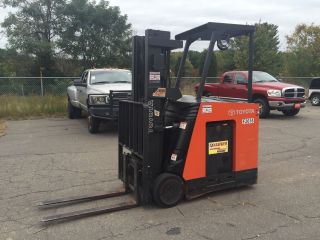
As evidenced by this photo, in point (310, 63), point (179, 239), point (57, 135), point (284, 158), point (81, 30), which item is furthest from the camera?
point (310, 63)

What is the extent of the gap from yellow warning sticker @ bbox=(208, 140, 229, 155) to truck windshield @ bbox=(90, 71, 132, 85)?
7325mm

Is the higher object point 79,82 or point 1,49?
point 1,49

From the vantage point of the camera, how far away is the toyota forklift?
4.93 m

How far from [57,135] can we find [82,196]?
5.96 meters

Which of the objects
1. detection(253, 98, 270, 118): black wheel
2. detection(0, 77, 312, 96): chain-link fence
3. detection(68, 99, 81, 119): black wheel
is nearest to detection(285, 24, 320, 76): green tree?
detection(0, 77, 312, 96): chain-link fence

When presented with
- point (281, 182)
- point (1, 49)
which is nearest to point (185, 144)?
point (281, 182)

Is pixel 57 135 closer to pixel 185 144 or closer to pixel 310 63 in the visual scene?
pixel 185 144

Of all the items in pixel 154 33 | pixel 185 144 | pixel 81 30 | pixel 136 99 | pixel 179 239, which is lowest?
pixel 179 239

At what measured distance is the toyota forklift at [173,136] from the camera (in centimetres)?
493

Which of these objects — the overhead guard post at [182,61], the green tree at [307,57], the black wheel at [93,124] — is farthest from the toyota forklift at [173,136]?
the green tree at [307,57]

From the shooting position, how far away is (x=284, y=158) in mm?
7766

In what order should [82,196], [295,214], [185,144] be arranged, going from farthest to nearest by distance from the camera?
[82,196], [185,144], [295,214]

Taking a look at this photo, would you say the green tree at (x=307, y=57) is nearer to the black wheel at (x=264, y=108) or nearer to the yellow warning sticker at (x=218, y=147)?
the black wheel at (x=264, y=108)

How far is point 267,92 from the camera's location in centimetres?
1488
